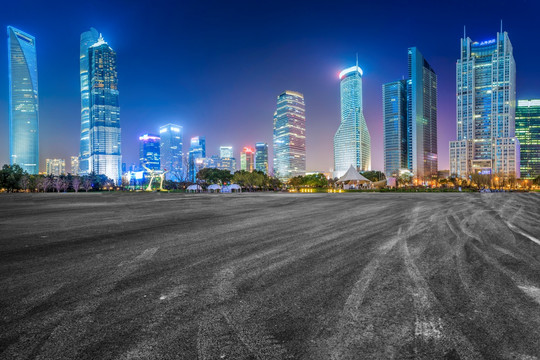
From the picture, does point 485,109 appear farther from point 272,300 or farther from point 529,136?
point 272,300

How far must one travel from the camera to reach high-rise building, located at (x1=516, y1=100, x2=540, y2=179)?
7274 inches

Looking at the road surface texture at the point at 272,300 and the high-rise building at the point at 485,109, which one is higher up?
the high-rise building at the point at 485,109

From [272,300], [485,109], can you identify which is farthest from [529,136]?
[272,300]

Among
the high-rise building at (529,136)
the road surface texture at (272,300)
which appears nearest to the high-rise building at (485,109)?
the high-rise building at (529,136)

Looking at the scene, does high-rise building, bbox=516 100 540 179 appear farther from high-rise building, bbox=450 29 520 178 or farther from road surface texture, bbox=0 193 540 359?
road surface texture, bbox=0 193 540 359

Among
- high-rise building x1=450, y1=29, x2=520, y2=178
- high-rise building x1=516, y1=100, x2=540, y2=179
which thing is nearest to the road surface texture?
high-rise building x1=450, y1=29, x2=520, y2=178

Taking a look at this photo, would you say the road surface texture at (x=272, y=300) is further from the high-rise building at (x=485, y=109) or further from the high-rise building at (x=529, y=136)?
the high-rise building at (x=529, y=136)

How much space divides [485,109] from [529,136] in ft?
137

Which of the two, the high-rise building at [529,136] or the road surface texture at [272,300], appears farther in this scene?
the high-rise building at [529,136]

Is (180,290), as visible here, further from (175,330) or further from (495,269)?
(495,269)

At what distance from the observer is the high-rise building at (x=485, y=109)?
551ft

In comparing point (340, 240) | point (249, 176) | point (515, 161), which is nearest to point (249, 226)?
point (340, 240)

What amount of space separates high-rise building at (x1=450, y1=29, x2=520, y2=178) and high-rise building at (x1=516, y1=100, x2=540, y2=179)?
26.0 meters

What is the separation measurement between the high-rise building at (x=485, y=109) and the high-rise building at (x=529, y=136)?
2596 centimetres
